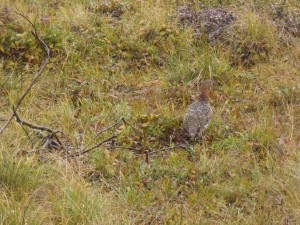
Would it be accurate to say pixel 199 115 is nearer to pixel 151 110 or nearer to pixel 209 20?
pixel 151 110

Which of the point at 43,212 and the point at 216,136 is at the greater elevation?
the point at 43,212

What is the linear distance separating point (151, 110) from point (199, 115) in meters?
0.67

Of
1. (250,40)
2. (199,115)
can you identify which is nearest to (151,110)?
(199,115)

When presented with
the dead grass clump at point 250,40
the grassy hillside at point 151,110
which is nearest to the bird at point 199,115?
the grassy hillside at point 151,110

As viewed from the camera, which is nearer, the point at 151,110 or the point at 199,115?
the point at 199,115

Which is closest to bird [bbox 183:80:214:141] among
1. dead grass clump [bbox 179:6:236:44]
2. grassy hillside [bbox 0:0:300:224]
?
grassy hillside [bbox 0:0:300:224]

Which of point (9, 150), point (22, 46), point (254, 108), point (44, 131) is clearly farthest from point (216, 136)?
point (22, 46)

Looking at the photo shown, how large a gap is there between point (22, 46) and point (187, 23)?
2002mm

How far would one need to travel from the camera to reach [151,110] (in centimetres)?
602

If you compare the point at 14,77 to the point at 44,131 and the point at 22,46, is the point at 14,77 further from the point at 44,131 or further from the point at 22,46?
the point at 44,131

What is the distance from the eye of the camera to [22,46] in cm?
655

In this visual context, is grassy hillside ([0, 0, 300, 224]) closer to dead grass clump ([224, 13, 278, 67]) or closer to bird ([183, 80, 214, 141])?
dead grass clump ([224, 13, 278, 67])

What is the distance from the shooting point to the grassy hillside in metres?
4.35

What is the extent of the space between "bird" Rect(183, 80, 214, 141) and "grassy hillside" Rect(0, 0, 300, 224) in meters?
0.12
